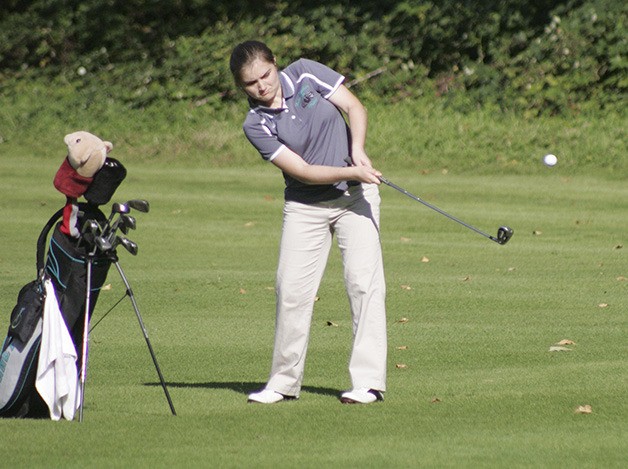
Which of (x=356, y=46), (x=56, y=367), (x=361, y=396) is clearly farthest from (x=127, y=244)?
(x=356, y=46)

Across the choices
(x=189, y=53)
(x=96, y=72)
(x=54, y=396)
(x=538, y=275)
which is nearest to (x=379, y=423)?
(x=54, y=396)

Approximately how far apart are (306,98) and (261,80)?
9.9 inches

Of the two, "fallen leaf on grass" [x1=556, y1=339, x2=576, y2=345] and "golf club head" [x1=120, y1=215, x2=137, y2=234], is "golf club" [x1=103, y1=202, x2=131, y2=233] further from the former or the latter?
"fallen leaf on grass" [x1=556, y1=339, x2=576, y2=345]

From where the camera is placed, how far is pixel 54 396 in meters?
6.21

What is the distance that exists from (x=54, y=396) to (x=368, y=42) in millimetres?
19941

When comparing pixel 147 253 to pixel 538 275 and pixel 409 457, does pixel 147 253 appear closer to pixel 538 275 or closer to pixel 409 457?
pixel 538 275

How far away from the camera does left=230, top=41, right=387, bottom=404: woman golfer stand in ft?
21.1

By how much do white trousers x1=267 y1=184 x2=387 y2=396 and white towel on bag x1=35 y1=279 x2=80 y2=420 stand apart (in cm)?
104

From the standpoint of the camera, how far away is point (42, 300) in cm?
634

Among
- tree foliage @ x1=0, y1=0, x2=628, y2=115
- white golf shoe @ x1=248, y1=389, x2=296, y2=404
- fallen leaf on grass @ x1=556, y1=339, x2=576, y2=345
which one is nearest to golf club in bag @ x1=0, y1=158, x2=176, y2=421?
white golf shoe @ x1=248, y1=389, x2=296, y2=404

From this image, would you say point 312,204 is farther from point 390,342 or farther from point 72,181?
point 390,342

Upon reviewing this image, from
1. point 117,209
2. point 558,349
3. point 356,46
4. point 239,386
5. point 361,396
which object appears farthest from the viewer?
point 356,46

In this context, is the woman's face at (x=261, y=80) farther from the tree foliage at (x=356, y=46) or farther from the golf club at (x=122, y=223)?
the tree foliage at (x=356, y=46)

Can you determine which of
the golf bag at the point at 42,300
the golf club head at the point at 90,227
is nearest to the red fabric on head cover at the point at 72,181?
the golf bag at the point at 42,300
